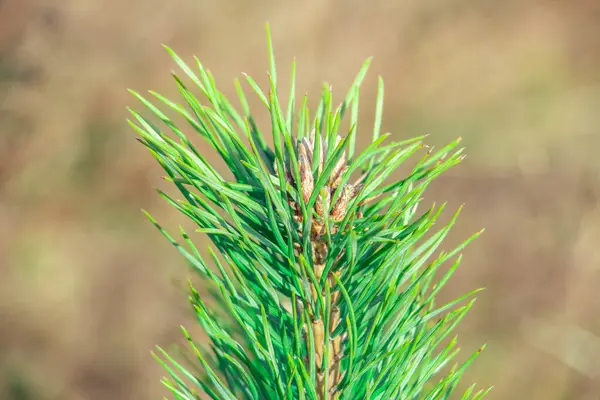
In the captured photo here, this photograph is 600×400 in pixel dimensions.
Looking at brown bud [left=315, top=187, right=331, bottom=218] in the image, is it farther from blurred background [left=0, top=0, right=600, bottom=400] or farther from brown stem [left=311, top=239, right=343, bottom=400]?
blurred background [left=0, top=0, right=600, bottom=400]

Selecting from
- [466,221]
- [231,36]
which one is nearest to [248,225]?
[466,221]

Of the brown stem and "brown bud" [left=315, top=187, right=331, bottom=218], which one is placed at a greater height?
"brown bud" [left=315, top=187, right=331, bottom=218]

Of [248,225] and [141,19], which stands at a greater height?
[141,19]

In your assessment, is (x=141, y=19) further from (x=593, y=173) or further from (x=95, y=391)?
(x=593, y=173)

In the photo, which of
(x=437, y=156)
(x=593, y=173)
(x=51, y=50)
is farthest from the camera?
(x=51, y=50)

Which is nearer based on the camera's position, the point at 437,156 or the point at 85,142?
the point at 437,156

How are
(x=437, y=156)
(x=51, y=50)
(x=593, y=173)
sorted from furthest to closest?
(x=51, y=50), (x=593, y=173), (x=437, y=156)

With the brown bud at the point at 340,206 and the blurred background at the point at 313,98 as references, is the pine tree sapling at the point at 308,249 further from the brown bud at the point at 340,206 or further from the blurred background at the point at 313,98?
the blurred background at the point at 313,98

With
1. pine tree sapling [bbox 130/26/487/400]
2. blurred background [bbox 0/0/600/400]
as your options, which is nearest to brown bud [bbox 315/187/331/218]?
pine tree sapling [bbox 130/26/487/400]
